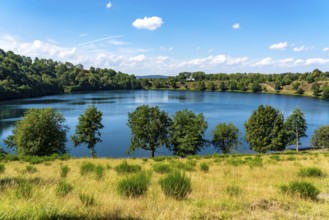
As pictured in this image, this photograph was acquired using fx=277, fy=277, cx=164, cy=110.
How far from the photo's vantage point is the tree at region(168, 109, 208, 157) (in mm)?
44594

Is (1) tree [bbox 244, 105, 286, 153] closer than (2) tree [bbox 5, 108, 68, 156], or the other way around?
(2) tree [bbox 5, 108, 68, 156]

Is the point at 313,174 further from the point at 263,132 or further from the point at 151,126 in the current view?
the point at 263,132

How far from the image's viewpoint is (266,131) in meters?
49.5

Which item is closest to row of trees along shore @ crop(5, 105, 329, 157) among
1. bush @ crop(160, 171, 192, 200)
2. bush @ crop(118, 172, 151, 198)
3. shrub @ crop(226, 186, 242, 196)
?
bush @ crop(118, 172, 151, 198)

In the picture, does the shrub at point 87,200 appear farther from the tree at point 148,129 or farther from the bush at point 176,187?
the tree at point 148,129

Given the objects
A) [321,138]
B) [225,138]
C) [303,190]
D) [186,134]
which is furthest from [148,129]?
[303,190]

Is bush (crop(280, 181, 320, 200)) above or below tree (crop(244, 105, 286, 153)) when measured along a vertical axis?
above

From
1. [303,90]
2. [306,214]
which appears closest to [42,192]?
[306,214]

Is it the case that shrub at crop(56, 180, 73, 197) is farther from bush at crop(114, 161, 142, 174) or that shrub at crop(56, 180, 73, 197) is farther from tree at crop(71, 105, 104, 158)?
tree at crop(71, 105, 104, 158)

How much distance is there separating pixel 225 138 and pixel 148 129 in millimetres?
15554

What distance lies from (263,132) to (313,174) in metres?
39.7

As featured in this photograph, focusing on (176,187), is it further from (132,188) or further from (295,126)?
(295,126)

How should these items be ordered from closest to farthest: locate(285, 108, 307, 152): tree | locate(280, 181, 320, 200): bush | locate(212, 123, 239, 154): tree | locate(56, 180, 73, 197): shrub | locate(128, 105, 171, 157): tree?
locate(56, 180, 73, 197): shrub < locate(280, 181, 320, 200): bush < locate(128, 105, 171, 157): tree < locate(212, 123, 239, 154): tree < locate(285, 108, 307, 152): tree

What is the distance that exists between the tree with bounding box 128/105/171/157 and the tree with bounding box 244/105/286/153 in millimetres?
15917
